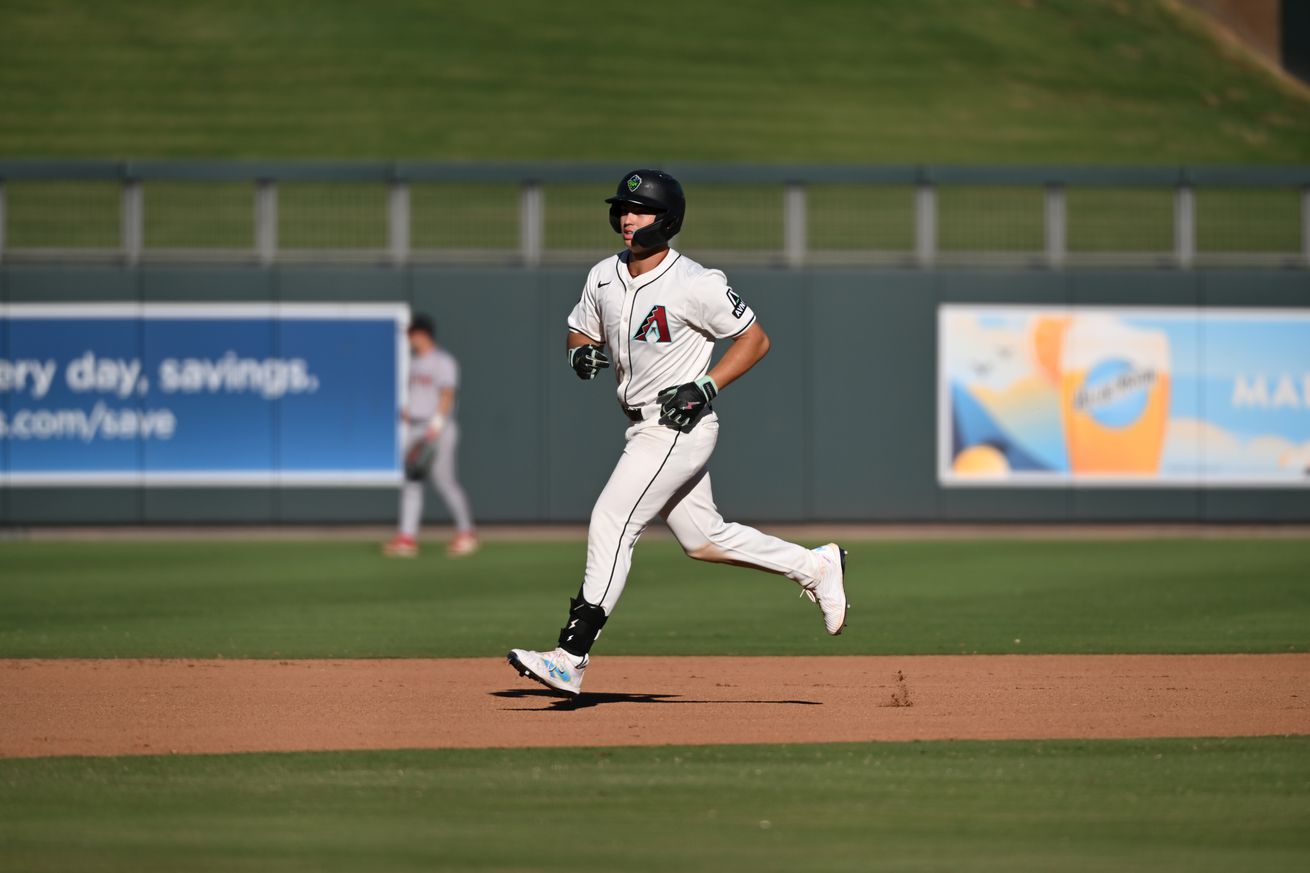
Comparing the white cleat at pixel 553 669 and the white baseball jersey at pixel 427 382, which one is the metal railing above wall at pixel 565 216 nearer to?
the white baseball jersey at pixel 427 382

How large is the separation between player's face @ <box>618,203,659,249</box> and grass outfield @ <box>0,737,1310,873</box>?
2205 mm

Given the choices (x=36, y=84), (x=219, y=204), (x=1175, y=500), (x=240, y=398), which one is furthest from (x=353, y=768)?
(x=36, y=84)

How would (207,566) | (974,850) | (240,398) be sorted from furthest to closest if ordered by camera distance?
(240,398) < (207,566) < (974,850)

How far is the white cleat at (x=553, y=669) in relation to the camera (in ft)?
25.9

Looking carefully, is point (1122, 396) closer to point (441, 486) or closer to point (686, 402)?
point (441, 486)

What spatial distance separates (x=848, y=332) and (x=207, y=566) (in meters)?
7.55

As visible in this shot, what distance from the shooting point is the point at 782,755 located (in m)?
7.16

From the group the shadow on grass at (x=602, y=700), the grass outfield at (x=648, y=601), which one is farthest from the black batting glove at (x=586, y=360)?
the grass outfield at (x=648, y=601)

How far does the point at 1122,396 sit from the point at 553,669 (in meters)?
14.0

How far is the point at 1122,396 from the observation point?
2088cm

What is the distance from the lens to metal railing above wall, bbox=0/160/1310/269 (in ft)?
67.7

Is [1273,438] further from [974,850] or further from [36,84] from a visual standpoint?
[36,84]

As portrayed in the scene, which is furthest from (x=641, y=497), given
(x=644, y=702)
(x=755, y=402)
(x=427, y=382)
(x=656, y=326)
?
(x=755, y=402)

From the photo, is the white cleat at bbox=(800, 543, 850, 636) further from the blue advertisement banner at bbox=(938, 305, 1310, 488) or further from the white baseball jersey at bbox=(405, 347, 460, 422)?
the blue advertisement banner at bbox=(938, 305, 1310, 488)
